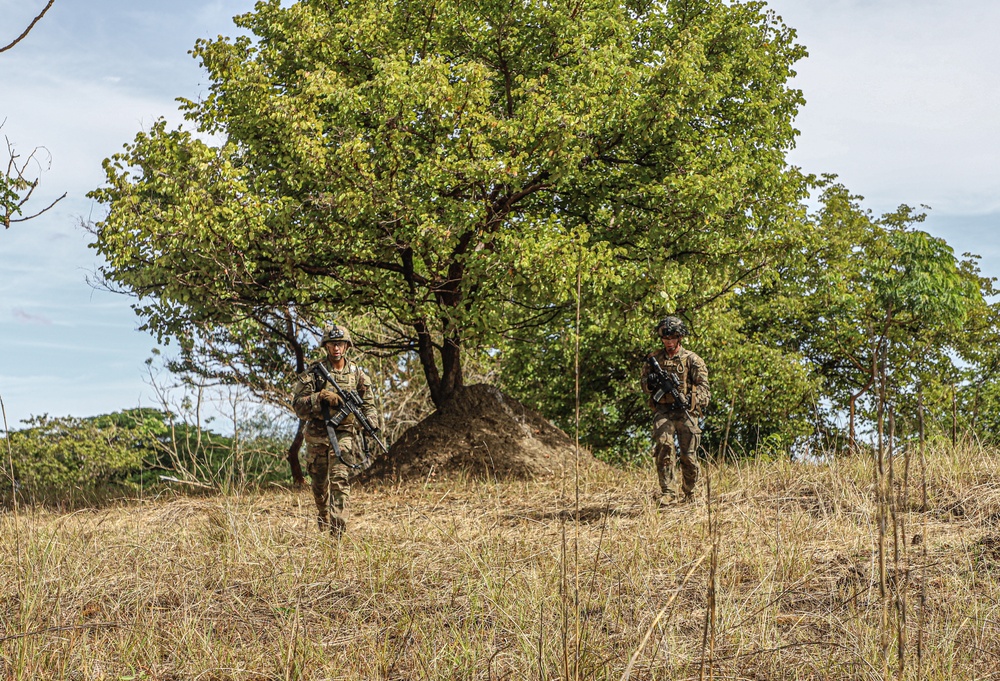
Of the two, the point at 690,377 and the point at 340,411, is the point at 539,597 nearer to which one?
the point at 340,411

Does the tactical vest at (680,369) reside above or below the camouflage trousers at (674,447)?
above

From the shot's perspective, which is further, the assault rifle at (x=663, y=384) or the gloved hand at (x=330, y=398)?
the assault rifle at (x=663, y=384)

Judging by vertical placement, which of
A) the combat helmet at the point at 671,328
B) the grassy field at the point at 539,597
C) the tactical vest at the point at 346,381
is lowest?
the grassy field at the point at 539,597

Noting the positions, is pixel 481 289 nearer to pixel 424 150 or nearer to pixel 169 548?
pixel 424 150

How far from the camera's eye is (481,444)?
13688mm

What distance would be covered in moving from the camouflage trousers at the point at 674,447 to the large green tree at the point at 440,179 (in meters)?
3.18

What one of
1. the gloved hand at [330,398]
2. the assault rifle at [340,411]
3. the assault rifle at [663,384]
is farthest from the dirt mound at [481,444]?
the gloved hand at [330,398]

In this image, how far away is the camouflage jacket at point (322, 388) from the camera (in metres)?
8.43

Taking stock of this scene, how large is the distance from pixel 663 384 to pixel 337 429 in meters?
3.31

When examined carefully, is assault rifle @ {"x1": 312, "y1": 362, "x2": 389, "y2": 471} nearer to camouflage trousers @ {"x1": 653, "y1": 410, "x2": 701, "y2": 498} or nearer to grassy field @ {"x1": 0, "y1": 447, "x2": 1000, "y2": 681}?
A: grassy field @ {"x1": 0, "y1": 447, "x2": 1000, "y2": 681}

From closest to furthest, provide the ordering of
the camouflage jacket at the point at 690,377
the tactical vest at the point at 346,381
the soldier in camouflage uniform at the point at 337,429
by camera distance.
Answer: the soldier in camouflage uniform at the point at 337,429 < the tactical vest at the point at 346,381 < the camouflage jacket at the point at 690,377

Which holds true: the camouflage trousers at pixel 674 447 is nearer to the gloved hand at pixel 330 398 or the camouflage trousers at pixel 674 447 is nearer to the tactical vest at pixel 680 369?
the tactical vest at pixel 680 369

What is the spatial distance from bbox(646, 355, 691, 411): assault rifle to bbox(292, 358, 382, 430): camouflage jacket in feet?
9.40

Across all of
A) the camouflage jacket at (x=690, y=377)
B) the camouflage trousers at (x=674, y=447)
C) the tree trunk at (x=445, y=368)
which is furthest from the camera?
the tree trunk at (x=445, y=368)
